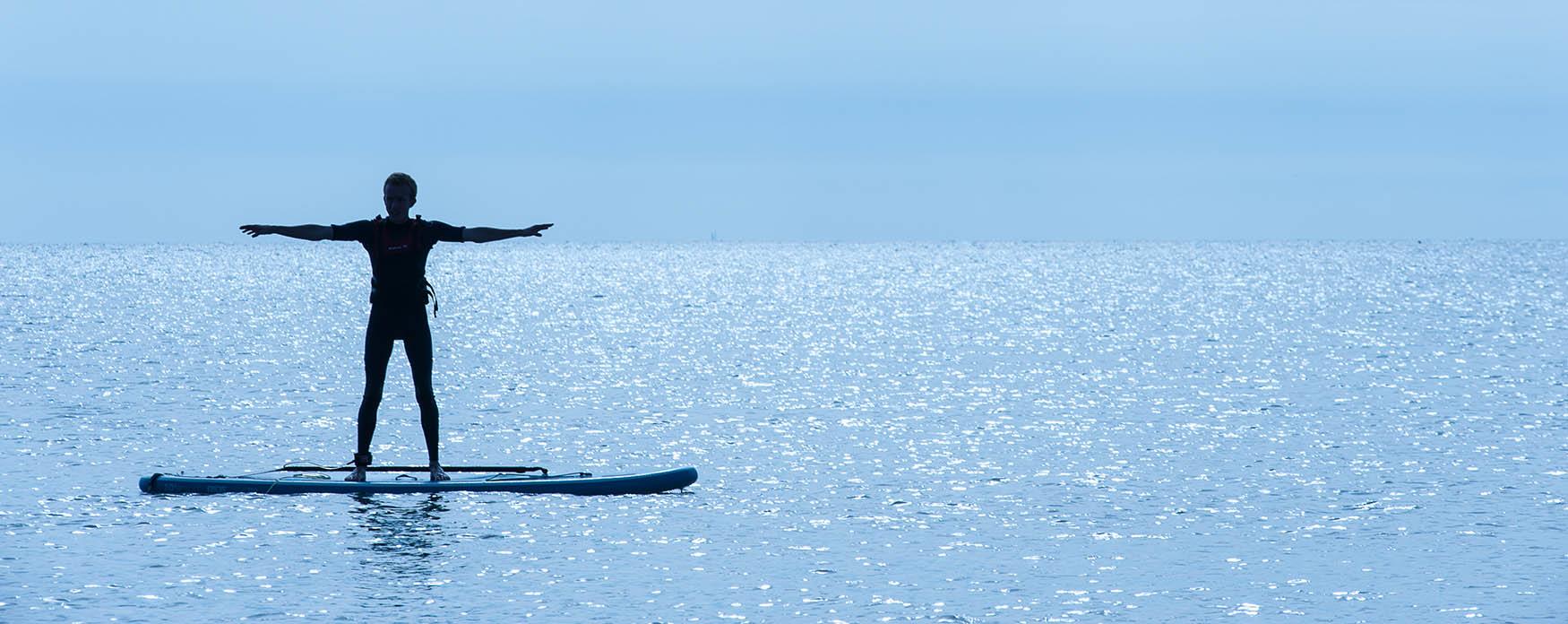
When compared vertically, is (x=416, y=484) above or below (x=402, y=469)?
below

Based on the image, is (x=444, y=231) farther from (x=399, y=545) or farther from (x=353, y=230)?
(x=399, y=545)

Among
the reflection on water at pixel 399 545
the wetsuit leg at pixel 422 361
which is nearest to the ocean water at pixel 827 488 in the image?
the reflection on water at pixel 399 545

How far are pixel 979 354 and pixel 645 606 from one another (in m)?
40.6

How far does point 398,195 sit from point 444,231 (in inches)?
21.5

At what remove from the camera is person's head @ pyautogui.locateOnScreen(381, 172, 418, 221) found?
16844 mm

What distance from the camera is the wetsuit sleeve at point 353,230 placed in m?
16.6

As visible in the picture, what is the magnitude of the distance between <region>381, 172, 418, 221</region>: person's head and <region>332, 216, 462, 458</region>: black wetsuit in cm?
11

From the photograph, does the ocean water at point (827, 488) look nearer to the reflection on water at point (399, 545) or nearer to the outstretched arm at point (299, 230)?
the reflection on water at point (399, 545)

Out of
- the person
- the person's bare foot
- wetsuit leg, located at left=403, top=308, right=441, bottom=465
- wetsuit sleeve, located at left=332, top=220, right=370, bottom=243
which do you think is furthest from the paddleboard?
wetsuit sleeve, located at left=332, top=220, right=370, bottom=243

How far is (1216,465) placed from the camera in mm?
23062

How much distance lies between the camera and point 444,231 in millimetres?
16750

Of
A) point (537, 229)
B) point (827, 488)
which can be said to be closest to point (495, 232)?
point (537, 229)

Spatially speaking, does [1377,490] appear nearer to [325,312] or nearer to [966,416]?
[966,416]

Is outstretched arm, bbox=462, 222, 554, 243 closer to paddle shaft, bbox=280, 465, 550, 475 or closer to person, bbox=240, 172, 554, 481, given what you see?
person, bbox=240, 172, 554, 481
